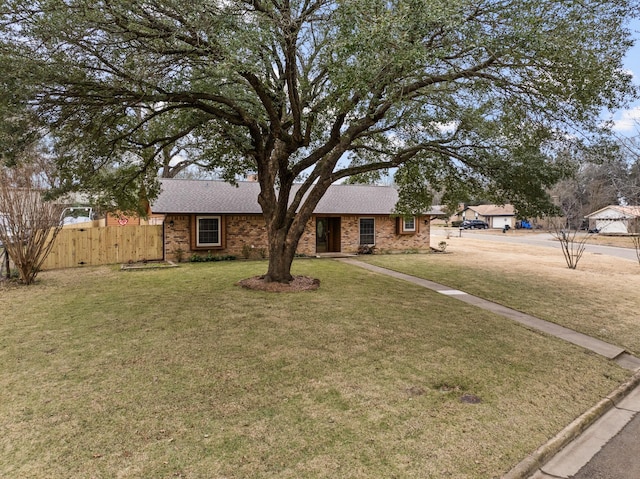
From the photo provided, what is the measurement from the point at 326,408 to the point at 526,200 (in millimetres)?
8308

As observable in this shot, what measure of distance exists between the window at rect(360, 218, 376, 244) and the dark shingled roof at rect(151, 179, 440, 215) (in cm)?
64

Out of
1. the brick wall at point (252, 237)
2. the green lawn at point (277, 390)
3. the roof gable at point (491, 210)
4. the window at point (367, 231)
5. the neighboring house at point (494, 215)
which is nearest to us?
the green lawn at point (277, 390)

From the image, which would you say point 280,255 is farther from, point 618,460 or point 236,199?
point 236,199

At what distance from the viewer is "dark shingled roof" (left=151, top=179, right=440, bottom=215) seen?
698 inches

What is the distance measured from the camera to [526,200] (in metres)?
9.95

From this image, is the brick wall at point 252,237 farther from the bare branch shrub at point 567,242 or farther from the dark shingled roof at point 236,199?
the bare branch shrub at point 567,242

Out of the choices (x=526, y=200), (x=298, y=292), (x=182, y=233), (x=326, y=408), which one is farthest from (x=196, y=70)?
(x=182, y=233)

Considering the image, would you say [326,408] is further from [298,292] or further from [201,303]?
[298,292]

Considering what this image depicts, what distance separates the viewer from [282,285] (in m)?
10.9

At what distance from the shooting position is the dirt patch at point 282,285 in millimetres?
10570

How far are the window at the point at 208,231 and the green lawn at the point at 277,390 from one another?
9.13 meters

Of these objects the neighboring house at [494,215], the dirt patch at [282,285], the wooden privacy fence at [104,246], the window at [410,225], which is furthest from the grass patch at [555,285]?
the neighboring house at [494,215]

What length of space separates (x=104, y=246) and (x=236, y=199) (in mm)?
6254

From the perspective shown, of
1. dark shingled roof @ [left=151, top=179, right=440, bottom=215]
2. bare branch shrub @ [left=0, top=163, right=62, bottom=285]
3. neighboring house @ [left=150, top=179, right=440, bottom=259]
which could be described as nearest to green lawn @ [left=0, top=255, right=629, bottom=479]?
bare branch shrub @ [left=0, top=163, right=62, bottom=285]
